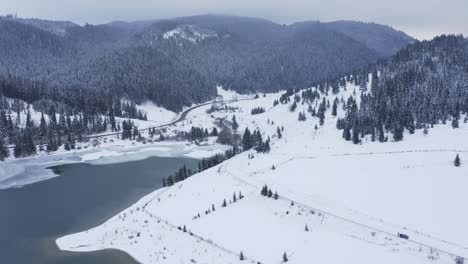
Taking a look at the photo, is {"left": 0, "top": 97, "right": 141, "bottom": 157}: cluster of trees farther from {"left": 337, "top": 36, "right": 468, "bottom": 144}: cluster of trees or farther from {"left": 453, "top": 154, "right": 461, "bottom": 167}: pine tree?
{"left": 453, "top": 154, "right": 461, "bottom": 167}: pine tree

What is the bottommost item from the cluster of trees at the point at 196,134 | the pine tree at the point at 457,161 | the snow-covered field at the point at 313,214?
the cluster of trees at the point at 196,134

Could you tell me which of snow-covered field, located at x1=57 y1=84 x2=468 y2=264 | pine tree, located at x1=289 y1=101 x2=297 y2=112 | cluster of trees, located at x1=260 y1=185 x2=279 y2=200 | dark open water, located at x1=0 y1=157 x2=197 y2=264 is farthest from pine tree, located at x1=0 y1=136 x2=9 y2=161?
pine tree, located at x1=289 y1=101 x2=297 y2=112

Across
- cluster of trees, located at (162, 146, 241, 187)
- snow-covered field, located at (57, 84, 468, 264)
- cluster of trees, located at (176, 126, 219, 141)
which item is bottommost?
cluster of trees, located at (176, 126, 219, 141)

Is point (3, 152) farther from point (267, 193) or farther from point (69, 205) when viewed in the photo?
point (267, 193)

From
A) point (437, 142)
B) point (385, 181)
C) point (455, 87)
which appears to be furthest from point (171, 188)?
point (455, 87)

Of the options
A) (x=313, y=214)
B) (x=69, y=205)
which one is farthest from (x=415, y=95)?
(x=69, y=205)

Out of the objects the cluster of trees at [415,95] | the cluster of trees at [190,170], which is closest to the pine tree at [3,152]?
the cluster of trees at [190,170]

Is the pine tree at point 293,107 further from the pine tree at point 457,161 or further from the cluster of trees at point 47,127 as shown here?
the pine tree at point 457,161
